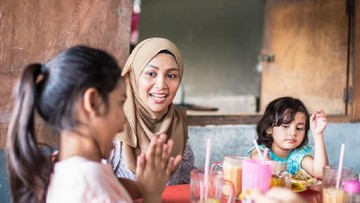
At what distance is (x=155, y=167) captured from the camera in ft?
4.39

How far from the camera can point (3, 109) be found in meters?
2.28

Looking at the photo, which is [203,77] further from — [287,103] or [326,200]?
[326,200]

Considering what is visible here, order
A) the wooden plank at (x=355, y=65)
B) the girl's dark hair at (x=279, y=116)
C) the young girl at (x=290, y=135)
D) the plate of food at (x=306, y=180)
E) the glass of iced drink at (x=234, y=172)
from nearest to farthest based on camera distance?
the glass of iced drink at (x=234, y=172) < the plate of food at (x=306, y=180) < the young girl at (x=290, y=135) < the girl's dark hair at (x=279, y=116) < the wooden plank at (x=355, y=65)

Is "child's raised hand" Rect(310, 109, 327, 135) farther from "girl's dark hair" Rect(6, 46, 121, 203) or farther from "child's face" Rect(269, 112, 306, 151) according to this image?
"girl's dark hair" Rect(6, 46, 121, 203)

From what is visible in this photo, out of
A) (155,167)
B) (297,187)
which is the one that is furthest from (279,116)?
(155,167)

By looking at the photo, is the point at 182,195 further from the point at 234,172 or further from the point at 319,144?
the point at 319,144

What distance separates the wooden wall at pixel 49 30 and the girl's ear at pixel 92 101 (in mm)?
1228

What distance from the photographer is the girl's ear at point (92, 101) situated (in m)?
1.21

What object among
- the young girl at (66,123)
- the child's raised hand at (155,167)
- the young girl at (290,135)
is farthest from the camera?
the young girl at (290,135)

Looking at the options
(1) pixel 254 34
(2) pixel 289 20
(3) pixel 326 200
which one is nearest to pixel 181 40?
(1) pixel 254 34

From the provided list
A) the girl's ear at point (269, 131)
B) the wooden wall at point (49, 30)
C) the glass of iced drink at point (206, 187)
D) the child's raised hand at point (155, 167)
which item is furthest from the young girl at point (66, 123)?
A: the girl's ear at point (269, 131)

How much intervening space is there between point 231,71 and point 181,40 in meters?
0.87

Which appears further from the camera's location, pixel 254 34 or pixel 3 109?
pixel 254 34

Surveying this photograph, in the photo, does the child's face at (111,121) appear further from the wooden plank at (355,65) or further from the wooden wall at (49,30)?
the wooden plank at (355,65)
